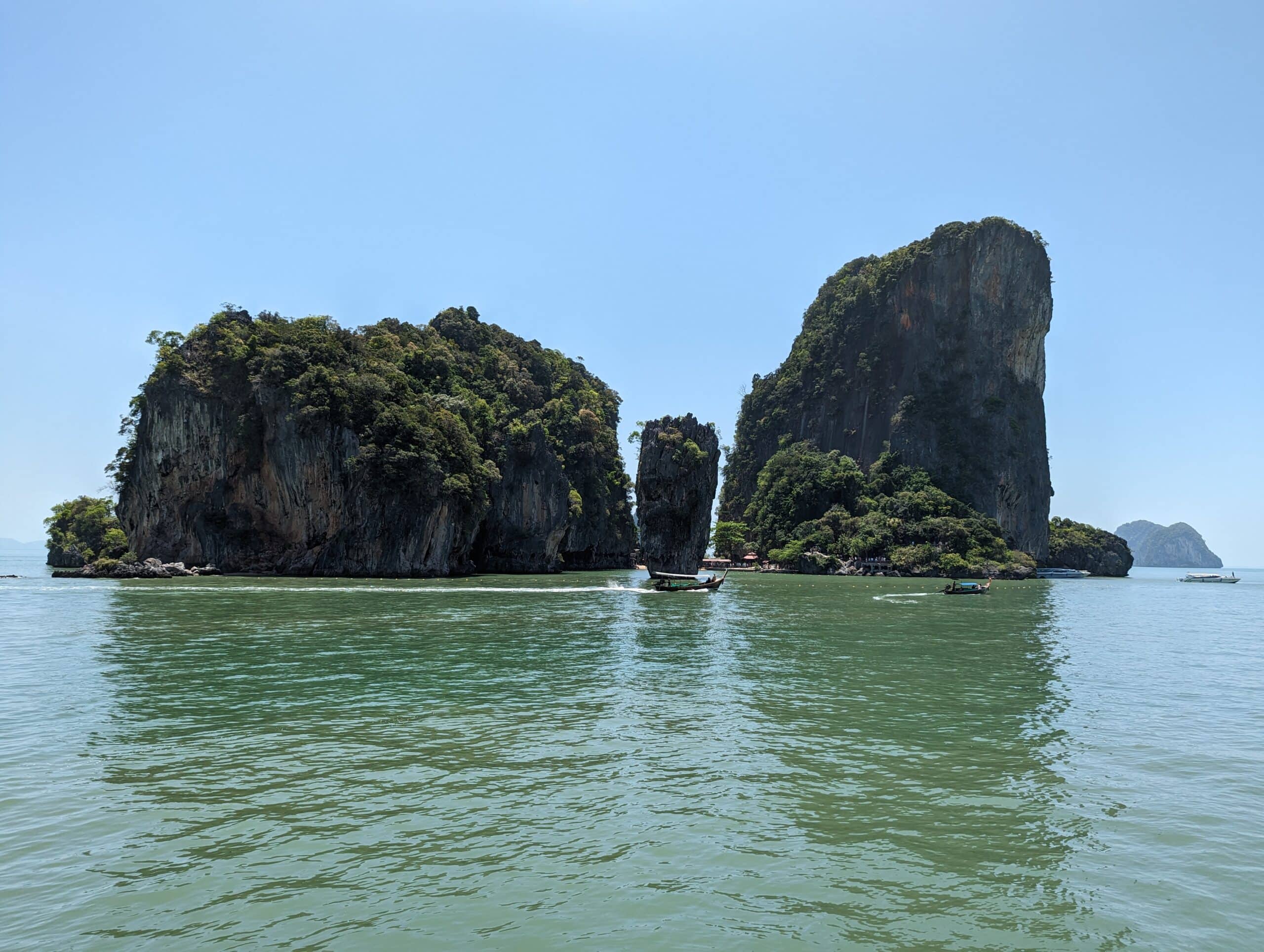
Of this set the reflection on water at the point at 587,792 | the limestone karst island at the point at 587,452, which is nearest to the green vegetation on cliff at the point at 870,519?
the limestone karst island at the point at 587,452

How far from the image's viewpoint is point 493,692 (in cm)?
1503

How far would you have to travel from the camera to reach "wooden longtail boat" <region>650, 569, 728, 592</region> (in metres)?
44.9

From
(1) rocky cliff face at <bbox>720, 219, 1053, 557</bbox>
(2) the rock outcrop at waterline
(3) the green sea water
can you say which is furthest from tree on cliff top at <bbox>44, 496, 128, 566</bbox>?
(1) rocky cliff face at <bbox>720, 219, 1053, 557</bbox>

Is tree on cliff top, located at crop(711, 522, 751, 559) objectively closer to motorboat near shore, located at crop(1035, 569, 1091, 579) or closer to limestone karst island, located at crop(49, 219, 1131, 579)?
limestone karst island, located at crop(49, 219, 1131, 579)

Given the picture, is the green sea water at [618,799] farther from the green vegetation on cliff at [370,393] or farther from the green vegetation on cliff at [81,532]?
the green vegetation on cliff at [81,532]

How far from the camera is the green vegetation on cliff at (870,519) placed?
8462 cm

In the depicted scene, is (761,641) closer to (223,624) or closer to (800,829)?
(800,829)

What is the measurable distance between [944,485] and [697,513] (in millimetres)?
54319

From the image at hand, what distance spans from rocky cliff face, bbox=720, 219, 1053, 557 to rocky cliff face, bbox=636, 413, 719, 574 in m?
54.1

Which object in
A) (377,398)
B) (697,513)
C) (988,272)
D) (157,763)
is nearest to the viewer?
(157,763)

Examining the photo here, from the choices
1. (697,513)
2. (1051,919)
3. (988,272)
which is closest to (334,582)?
(697,513)

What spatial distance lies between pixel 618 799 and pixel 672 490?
5406 cm

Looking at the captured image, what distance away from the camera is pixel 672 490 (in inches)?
2470

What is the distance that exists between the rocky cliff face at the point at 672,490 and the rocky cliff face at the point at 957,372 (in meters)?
54.1
